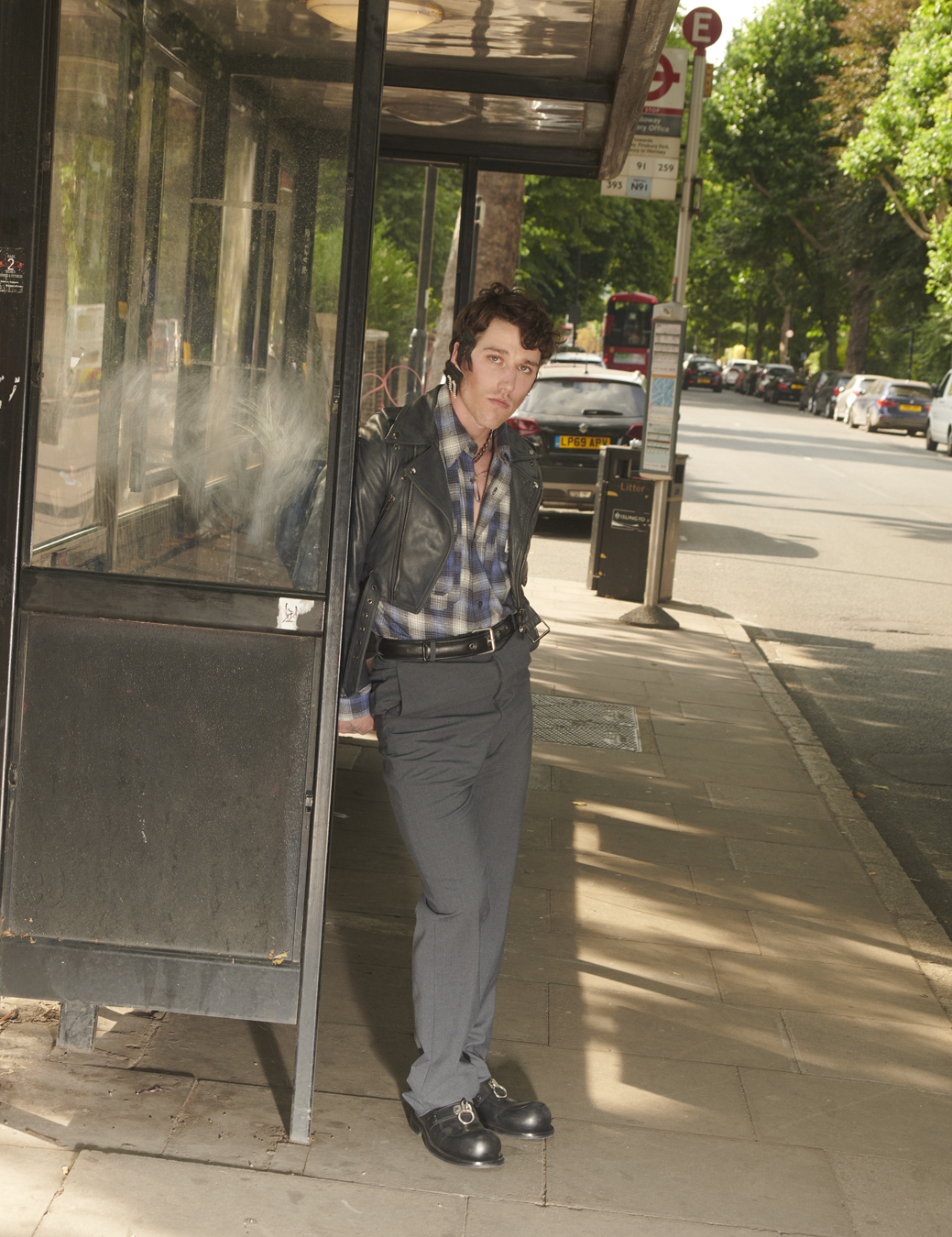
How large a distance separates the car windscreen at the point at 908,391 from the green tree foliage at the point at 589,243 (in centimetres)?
782

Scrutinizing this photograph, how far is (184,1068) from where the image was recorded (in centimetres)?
352

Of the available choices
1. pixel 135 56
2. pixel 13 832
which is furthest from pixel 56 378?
pixel 13 832

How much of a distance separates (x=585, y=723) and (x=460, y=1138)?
14.5 feet

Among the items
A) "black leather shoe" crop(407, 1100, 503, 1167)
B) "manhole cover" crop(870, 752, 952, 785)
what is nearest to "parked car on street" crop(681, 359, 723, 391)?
"manhole cover" crop(870, 752, 952, 785)

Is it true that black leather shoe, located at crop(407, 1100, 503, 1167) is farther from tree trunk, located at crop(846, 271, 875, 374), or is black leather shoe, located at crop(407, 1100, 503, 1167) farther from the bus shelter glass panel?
tree trunk, located at crop(846, 271, 875, 374)

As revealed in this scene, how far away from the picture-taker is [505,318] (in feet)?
10.6

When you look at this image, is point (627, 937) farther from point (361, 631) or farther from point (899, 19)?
point (899, 19)

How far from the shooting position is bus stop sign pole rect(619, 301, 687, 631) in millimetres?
9945

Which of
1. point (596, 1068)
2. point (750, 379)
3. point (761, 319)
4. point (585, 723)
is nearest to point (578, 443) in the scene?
point (585, 723)

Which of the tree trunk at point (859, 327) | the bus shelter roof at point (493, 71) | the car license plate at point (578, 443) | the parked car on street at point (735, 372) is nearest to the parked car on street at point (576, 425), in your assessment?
the car license plate at point (578, 443)

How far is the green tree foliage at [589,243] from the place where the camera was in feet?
59.8

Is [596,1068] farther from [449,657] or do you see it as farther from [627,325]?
[627,325]

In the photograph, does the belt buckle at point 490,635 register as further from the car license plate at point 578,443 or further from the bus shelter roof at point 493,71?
the car license plate at point 578,443

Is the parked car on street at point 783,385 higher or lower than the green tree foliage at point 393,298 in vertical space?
higher
